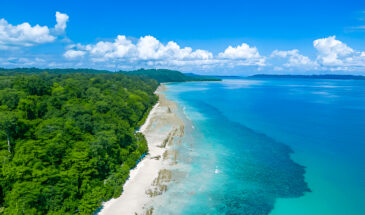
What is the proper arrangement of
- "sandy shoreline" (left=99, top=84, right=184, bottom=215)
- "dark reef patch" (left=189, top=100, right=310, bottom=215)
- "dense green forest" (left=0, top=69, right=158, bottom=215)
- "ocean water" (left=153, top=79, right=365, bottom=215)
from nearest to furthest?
1. "dense green forest" (left=0, top=69, right=158, bottom=215)
2. "sandy shoreline" (left=99, top=84, right=184, bottom=215)
3. "ocean water" (left=153, top=79, right=365, bottom=215)
4. "dark reef patch" (left=189, top=100, right=310, bottom=215)

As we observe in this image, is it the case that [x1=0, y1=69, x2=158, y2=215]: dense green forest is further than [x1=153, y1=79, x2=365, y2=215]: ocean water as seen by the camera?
No

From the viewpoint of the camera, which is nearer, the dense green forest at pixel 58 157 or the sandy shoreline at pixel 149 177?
the dense green forest at pixel 58 157

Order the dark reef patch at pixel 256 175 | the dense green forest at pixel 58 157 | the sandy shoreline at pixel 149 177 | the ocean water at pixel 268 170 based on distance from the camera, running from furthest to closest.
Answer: the dark reef patch at pixel 256 175
the ocean water at pixel 268 170
the sandy shoreline at pixel 149 177
the dense green forest at pixel 58 157

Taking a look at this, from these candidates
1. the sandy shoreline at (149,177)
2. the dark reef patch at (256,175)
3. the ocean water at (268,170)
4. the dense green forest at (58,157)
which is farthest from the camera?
the dark reef patch at (256,175)

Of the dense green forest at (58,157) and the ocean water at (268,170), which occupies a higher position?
the dense green forest at (58,157)

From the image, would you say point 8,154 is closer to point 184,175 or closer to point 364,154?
point 184,175

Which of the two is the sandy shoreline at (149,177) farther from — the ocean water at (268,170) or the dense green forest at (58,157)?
the ocean water at (268,170)

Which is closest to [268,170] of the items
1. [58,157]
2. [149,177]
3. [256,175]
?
[256,175]

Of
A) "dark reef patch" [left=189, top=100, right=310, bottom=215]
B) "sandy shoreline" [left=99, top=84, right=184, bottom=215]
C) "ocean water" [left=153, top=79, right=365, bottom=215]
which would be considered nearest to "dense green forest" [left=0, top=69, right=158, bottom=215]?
"sandy shoreline" [left=99, top=84, right=184, bottom=215]

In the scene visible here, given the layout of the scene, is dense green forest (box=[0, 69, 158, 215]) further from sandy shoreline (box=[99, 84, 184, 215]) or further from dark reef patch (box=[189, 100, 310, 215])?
dark reef patch (box=[189, 100, 310, 215])

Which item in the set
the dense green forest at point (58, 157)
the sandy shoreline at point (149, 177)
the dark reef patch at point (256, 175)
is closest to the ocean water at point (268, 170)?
the dark reef patch at point (256, 175)
